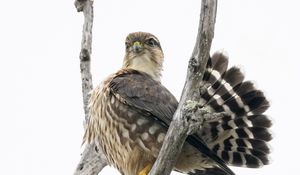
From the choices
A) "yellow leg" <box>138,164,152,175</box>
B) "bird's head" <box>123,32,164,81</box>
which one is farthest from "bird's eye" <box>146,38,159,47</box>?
"yellow leg" <box>138,164,152,175</box>

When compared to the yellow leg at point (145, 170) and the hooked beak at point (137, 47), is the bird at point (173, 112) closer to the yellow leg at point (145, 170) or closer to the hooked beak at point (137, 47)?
the yellow leg at point (145, 170)

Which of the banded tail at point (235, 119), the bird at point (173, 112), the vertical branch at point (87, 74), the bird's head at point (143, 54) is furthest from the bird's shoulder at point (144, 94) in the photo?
the bird's head at point (143, 54)

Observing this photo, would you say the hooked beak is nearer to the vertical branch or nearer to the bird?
the bird

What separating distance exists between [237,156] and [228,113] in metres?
0.51

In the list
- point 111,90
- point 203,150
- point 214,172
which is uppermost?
point 111,90

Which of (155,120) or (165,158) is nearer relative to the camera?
(165,158)

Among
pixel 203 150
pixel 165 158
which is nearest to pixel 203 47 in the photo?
pixel 165 158

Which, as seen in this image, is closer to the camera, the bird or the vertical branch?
the bird

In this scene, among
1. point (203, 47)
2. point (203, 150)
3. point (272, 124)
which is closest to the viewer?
point (203, 47)

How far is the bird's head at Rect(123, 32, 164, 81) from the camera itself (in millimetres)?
7312

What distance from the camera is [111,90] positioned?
6395mm

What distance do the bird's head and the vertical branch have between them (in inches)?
33.3

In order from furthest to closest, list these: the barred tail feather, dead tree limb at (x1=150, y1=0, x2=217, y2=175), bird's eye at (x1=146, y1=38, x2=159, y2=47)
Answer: bird's eye at (x1=146, y1=38, x2=159, y2=47), the barred tail feather, dead tree limb at (x1=150, y1=0, x2=217, y2=175)

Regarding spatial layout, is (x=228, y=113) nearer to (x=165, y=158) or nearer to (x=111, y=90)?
(x=111, y=90)
